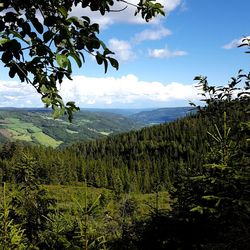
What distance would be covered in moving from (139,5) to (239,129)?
669cm

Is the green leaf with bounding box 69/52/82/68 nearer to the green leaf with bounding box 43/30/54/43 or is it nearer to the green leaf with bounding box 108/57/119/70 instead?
the green leaf with bounding box 43/30/54/43

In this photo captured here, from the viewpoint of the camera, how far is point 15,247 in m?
12.6

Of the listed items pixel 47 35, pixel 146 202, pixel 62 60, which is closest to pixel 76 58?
pixel 62 60

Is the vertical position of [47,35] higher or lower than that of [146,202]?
higher

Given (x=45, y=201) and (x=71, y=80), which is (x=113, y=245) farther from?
(x=71, y=80)

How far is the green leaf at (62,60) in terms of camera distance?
2789 millimetres

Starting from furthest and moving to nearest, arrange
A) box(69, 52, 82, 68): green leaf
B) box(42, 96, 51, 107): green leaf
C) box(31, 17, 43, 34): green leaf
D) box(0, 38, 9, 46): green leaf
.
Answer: box(42, 96, 51, 107): green leaf → box(31, 17, 43, 34): green leaf → box(69, 52, 82, 68): green leaf → box(0, 38, 9, 46): green leaf

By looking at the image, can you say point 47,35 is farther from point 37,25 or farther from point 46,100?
point 46,100

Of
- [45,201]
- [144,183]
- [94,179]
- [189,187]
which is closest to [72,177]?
[94,179]

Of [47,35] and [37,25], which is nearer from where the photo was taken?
[47,35]

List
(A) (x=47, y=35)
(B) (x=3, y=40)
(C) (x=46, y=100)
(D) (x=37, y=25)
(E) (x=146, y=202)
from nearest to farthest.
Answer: (B) (x=3, y=40)
(A) (x=47, y=35)
(D) (x=37, y=25)
(C) (x=46, y=100)
(E) (x=146, y=202)

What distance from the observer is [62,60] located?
2816 millimetres

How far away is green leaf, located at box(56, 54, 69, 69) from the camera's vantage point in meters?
2.79

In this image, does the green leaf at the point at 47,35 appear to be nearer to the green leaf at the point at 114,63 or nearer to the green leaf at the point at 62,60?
the green leaf at the point at 62,60
